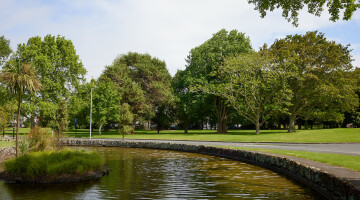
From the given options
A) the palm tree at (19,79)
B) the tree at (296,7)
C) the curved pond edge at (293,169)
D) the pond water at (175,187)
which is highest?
the tree at (296,7)

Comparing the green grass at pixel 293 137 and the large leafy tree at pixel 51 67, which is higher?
the large leafy tree at pixel 51 67

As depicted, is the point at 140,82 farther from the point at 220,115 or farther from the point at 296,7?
the point at 296,7

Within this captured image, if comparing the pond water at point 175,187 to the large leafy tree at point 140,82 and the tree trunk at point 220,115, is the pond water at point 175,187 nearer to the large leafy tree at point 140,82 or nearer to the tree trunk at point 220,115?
the tree trunk at point 220,115

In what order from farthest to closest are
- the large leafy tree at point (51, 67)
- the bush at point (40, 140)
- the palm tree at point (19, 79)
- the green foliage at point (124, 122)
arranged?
1. the large leafy tree at point (51, 67)
2. the green foliage at point (124, 122)
3. the bush at point (40, 140)
4. the palm tree at point (19, 79)

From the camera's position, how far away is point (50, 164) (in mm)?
15078

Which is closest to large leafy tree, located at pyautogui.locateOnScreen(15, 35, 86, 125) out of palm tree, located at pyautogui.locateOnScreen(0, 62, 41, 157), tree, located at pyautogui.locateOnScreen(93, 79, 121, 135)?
tree, located at pyautogui.locateOnScreen(93, 79, 121, 135)

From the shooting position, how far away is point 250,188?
40.8ft

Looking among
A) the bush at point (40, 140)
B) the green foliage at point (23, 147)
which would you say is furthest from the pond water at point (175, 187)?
the bush at point (40, 140)

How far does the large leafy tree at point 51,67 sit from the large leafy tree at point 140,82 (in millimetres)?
9281

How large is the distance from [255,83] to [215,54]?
12169mm

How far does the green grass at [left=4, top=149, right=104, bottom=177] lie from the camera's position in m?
14.8

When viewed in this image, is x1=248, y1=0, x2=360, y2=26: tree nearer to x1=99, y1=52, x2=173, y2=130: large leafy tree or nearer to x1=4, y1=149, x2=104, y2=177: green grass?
x1=4, y1=149, x2=104, y2=177: green grass

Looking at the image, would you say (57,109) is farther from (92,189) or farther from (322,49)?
(322,49)

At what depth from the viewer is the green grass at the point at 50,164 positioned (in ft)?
48.5
